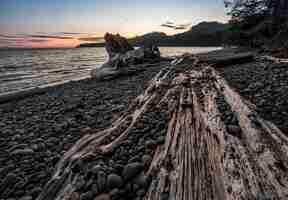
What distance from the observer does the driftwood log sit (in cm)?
1680

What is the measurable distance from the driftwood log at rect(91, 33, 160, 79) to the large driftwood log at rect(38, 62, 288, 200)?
481 inches

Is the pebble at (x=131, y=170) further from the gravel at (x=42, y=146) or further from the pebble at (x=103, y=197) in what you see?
the pebble at (x=103, y=197)

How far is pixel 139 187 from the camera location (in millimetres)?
2625

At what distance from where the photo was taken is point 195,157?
2898mm

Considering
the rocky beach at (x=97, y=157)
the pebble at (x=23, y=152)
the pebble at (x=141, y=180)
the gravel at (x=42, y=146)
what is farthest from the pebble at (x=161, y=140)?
the pebble at (x=23, y=152)

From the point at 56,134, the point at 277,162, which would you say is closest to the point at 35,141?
the point at 56,134

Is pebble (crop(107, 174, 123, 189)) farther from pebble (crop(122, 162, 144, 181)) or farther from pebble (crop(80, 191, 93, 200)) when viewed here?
pebble (crop(80, 191, 93, 200))

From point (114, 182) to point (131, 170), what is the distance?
0.24 meters

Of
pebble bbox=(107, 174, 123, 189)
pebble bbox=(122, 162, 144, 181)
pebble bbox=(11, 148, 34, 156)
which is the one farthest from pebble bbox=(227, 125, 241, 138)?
pebble bbox=(11, 148, 34, 156)

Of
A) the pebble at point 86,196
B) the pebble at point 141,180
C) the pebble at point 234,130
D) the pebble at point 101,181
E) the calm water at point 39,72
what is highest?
the pebble at point 234,130

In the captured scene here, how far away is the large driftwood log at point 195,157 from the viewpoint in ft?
7.84

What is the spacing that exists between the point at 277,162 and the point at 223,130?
35.0 inches

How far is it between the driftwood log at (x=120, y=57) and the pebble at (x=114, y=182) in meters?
13.6

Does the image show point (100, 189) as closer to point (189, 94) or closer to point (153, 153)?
point (153, 153)
